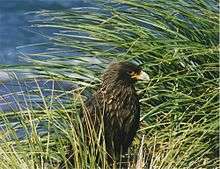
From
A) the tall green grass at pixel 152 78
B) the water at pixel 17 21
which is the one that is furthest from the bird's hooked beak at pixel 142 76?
the water at pixel 17 21

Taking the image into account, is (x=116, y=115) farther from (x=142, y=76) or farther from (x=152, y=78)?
(x=152, y=78)

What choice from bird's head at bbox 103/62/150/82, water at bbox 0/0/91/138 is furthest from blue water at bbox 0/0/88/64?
bird's head at bbox 103/62/150/82

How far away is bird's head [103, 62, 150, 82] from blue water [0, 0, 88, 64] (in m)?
5.13

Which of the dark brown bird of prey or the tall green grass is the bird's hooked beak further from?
the tall green grass

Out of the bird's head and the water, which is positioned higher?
the bird's head

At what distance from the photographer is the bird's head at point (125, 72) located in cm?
506

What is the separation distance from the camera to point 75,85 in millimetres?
5434

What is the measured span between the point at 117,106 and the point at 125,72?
20 cm

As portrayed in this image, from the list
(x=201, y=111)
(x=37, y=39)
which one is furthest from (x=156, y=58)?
(x=37, y=39)

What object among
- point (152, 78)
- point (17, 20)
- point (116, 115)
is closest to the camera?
point (116, 115)

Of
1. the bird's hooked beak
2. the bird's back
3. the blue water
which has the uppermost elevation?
the bird's hooked beak

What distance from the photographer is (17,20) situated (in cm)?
1230

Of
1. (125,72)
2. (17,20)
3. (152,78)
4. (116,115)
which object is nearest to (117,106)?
(116,115)

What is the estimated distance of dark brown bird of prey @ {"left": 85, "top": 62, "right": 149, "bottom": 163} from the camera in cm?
494
